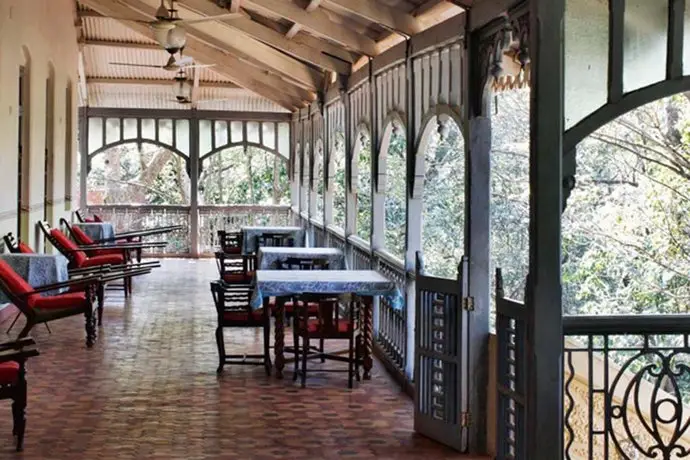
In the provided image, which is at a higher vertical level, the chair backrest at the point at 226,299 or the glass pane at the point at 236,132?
the glass pane at the point at 236,132

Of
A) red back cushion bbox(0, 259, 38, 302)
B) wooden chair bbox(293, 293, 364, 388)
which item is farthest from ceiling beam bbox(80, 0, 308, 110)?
wooden chair bbox(293, 293, 364, 388)

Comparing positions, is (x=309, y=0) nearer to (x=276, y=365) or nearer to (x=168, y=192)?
(x=276, y=365)

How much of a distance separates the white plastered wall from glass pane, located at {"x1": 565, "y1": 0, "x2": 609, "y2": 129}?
722cm

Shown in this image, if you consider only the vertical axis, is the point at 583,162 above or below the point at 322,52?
below

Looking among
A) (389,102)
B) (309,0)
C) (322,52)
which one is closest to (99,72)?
(322,52)

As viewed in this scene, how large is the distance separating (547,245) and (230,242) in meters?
11.8

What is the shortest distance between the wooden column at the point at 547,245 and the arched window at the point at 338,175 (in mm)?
7920

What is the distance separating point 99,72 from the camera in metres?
18.2

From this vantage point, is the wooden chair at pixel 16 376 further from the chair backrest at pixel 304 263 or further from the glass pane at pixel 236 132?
the glass pane at pixel 236 132

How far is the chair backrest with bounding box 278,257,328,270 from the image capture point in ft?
31.0

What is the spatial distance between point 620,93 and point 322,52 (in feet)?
25.1

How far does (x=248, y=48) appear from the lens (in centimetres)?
1292

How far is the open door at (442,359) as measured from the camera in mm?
5594

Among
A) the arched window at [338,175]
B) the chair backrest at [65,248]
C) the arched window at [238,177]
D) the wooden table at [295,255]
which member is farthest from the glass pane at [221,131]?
the wooden table at [295,255]
